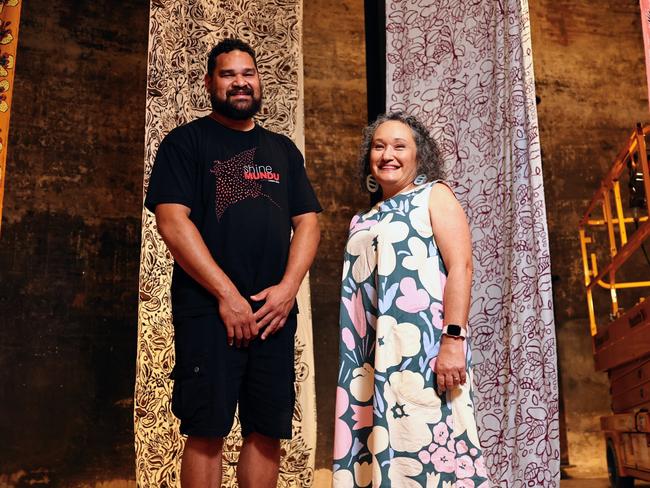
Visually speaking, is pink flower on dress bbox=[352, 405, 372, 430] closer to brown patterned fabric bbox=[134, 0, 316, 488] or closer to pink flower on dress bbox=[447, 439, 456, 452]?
pink flower on dress bbox=[447, 439, 456, 452]

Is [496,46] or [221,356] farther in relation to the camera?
[496,46]

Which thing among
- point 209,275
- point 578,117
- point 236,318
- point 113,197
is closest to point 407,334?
point 236,318

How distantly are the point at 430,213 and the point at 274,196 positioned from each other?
51cm

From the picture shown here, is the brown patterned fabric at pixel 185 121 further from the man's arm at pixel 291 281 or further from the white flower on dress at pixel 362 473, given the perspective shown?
the white flower on dress at pixel 362 473

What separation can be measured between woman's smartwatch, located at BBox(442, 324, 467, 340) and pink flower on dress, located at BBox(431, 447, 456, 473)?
310mm

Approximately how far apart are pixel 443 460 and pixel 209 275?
2.75 feet

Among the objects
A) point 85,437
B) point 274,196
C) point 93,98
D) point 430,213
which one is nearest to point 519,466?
point 430,213

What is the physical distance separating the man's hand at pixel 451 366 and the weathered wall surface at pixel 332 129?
454 centimetres

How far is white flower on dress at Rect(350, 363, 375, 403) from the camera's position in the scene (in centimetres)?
221

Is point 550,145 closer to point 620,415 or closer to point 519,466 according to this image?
point 620,415

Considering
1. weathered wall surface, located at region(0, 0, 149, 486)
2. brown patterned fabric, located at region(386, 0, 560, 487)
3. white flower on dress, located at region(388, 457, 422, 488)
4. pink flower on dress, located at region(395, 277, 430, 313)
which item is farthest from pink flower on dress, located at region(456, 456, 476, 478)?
weathered wall surface, located at region(0, 0, 149, 486)

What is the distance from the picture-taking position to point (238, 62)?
7.94ft

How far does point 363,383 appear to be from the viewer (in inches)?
87.4

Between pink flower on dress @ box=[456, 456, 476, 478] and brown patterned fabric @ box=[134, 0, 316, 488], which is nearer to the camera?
pink flower on dress @ box=[456, 456, 476, 478]
